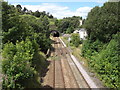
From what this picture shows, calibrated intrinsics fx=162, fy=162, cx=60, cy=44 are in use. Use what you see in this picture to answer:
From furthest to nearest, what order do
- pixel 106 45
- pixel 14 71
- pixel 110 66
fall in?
1. pixel 106 45
2. pixel 110 66
3. pixel 14 71

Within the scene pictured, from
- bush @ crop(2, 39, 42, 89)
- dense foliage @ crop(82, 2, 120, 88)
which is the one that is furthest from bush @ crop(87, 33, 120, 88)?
bush @ crop(2, 39, 42, 89)

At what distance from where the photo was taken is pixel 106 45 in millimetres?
22062

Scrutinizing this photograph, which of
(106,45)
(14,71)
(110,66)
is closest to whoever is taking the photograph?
(14,71)

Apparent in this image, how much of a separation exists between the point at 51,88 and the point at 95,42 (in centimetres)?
1182

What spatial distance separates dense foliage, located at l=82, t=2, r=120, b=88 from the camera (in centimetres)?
1566

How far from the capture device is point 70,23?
314 feet

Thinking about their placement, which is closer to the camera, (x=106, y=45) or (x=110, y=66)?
(x=110, y=66)

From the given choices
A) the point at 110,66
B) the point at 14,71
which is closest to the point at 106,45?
the point at 110,66

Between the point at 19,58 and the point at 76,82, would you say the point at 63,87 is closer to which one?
the point at 76,82

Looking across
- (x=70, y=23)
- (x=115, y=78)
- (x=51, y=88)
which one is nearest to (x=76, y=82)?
(x=51, y=88)

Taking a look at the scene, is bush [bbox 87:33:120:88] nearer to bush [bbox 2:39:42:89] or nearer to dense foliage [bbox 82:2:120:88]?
dense foliage [bbox 82:2:120:88]

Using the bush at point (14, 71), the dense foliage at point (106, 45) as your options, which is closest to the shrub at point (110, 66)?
the dense foliage at point (106, 45)

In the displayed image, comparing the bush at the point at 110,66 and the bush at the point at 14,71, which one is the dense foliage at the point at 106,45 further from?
the bush at the point at 14,71

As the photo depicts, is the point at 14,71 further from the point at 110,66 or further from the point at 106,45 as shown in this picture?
the point at 106,45
